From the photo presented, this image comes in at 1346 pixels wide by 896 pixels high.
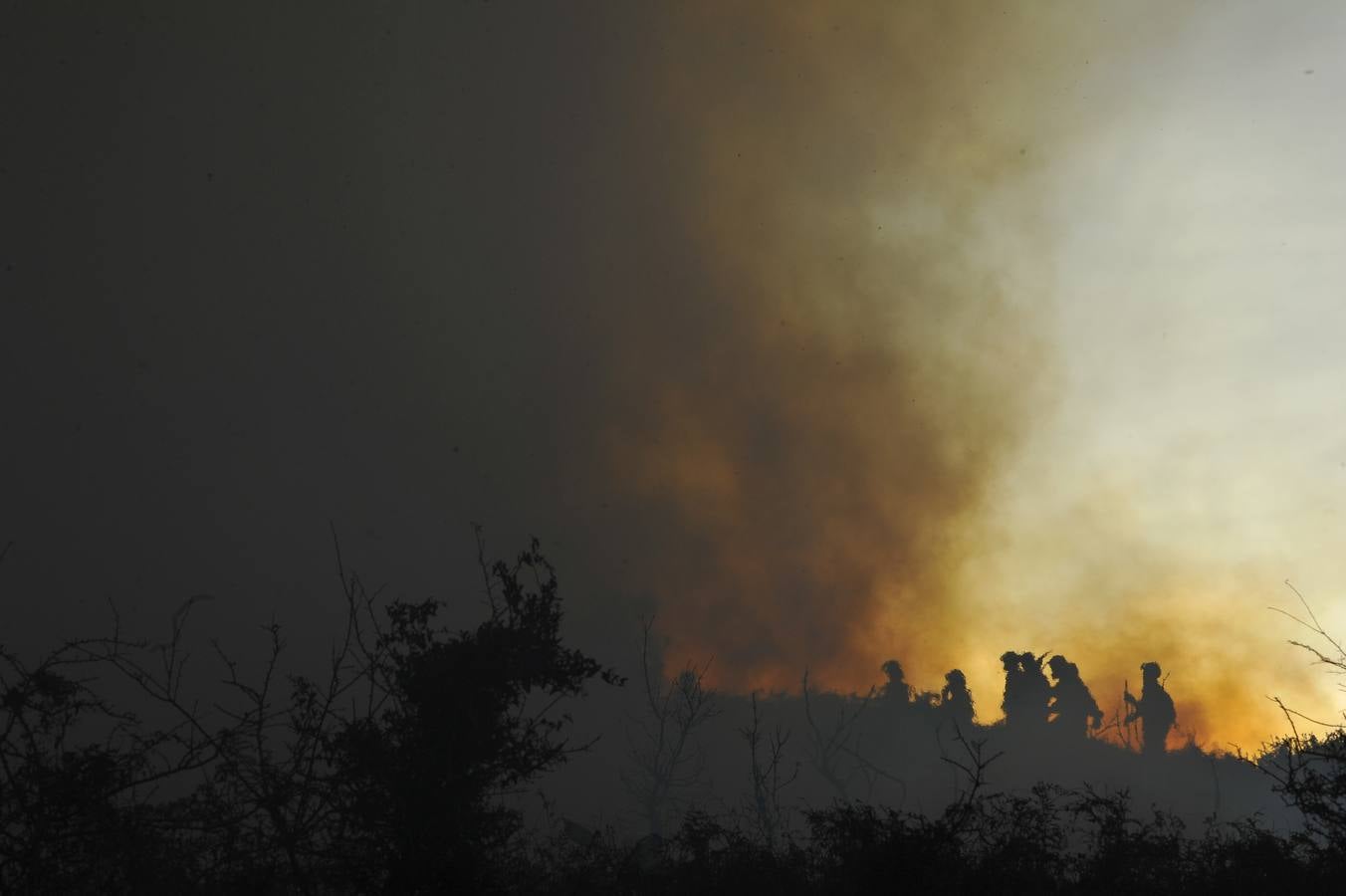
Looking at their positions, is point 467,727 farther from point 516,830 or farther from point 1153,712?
point 1153,712

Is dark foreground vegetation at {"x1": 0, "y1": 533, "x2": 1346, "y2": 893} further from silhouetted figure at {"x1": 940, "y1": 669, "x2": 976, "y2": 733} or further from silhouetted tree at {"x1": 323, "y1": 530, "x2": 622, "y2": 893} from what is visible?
silhouetted figure at {"x1": 940, "y1": 669, "x2": 976, "y2": 733}

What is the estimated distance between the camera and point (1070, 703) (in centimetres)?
9088

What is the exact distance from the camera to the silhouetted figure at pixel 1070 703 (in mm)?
88537

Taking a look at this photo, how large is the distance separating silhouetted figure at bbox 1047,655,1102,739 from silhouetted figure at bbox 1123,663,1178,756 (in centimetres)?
420

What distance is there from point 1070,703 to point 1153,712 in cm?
872

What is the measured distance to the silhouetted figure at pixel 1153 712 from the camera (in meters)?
86.6

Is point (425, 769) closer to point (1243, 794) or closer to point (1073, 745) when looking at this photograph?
point (1073, 745)

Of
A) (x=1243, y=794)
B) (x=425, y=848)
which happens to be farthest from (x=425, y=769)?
(x=1243, y=794)

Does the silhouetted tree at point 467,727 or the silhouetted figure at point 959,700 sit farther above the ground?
the silhouetted figure at point 959,700

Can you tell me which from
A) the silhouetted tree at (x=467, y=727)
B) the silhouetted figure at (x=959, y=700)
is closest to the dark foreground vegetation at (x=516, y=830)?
the silhouetted tree at (x=467, y=727)

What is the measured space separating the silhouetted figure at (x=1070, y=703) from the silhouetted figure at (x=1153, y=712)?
13.8ft

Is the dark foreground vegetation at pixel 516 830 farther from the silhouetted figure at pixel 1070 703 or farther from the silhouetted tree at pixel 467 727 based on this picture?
the silhouetted figure at pixel 1070 703

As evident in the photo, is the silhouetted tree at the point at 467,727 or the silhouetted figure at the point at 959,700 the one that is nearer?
the silhouetted tree at the point at 467,727

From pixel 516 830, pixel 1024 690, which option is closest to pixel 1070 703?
pixel 1024 690
